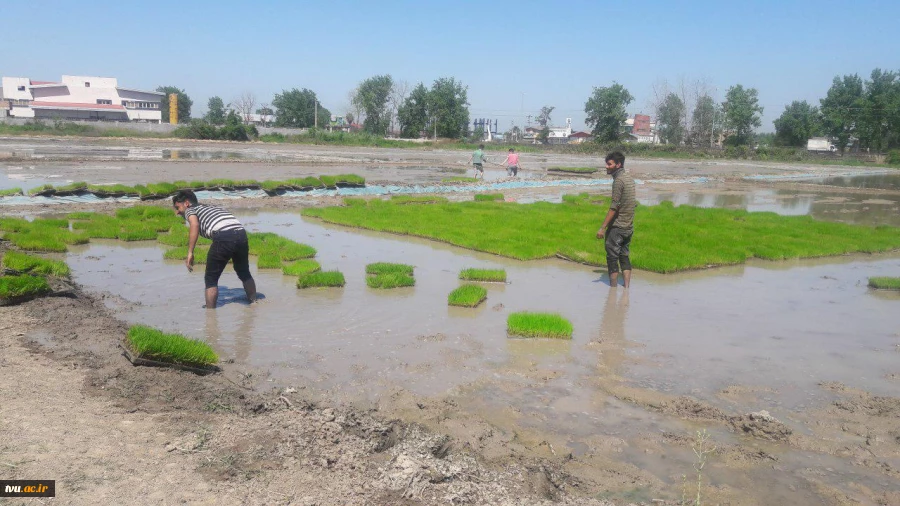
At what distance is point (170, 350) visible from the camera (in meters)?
5.04

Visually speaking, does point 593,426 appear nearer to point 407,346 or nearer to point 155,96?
point 407,346

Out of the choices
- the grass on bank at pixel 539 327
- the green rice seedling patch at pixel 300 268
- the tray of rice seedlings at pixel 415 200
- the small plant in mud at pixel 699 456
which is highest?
the tray of rice seedlings at pixel 415 200

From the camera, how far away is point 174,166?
28594 millimetres

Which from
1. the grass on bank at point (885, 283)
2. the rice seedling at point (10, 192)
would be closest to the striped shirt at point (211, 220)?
the grass on bank at point (885, 283)

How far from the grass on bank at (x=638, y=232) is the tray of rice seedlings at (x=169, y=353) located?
661 centimetres

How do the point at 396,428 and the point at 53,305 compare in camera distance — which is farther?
the point at 53,305

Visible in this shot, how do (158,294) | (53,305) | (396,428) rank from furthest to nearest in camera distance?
(158,294) → (53,305) → (396,428)

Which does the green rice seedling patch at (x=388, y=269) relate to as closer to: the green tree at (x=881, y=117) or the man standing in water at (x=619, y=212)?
the man standing in water at (x=619, y=212)

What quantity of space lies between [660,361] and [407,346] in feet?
8.18

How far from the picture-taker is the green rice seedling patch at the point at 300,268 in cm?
888

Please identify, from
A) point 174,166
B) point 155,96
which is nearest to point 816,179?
point 174,166

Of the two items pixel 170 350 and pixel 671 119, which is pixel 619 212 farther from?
pixel 671 119

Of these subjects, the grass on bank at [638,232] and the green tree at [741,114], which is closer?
the grass on bank at [638,232]

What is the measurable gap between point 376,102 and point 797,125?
54722 mm
